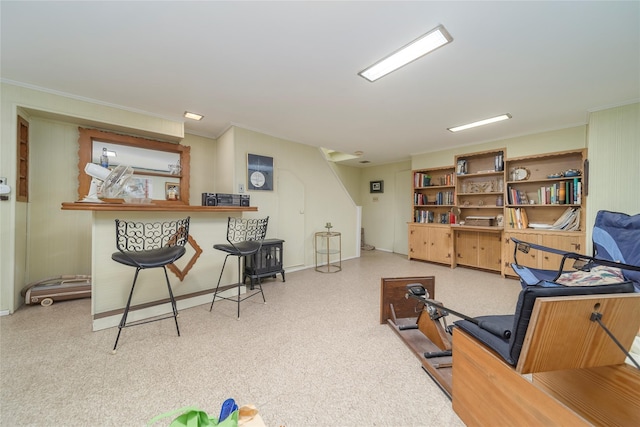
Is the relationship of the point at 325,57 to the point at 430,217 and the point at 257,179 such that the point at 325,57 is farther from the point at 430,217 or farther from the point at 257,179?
the point at 430,217

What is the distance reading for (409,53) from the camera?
187cm

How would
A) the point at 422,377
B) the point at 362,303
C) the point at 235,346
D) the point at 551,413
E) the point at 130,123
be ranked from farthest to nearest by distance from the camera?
the point at 130,123, the point at 362,303, the point at 235,346, the point at 422,377, the point at 551,413

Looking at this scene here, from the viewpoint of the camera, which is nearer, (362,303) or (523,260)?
(362,303)

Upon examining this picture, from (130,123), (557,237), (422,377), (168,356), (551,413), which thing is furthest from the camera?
(557,237)

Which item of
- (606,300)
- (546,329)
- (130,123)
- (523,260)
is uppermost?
(130,123)

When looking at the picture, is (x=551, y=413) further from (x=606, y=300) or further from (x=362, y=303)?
(x=362, y=303)

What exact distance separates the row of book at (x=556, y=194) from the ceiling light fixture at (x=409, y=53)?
3.26 m

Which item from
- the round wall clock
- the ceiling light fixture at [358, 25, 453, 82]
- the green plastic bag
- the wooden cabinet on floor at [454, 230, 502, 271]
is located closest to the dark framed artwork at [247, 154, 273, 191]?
the round wall clock

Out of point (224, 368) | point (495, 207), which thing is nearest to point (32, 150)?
point (224, 368)

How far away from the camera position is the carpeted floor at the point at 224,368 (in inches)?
49.7

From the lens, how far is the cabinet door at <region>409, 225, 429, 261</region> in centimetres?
482

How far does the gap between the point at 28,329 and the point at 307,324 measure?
2.50 meters

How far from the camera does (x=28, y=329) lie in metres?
2.07

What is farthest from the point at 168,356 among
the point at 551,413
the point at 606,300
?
the point at 606,300
